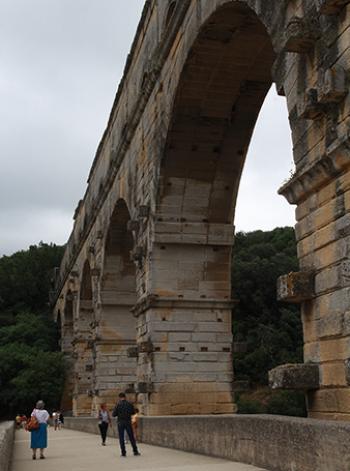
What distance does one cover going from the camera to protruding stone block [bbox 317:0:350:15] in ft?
19.4

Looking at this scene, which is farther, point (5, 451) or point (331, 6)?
point (5, 451)

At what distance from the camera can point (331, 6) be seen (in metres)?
5.98

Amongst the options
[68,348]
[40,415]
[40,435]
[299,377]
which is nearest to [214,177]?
[40,415]

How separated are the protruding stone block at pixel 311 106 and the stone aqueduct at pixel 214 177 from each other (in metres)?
0.02

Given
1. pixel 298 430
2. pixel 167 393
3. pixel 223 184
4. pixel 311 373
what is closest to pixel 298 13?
pixel 311 373

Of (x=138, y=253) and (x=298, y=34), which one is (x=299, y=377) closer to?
(x=298, y=34)

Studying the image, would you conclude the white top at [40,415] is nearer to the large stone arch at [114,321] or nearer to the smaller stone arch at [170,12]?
the smaller stone arch at [170,12]

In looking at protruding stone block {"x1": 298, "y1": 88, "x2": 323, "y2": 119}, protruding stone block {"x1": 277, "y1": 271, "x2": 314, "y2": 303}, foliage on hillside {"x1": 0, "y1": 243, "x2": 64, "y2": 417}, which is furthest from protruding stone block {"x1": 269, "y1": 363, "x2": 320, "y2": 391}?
foliage on hillside {"x1": 0, "y1": 243, "x2": 64, "y2": 417}

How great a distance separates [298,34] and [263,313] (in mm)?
36014

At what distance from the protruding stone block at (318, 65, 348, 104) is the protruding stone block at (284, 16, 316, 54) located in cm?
58

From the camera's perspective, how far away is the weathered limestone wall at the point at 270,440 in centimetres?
448

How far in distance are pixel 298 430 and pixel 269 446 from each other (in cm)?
90

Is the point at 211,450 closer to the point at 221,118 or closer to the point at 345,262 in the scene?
the point at 345,262

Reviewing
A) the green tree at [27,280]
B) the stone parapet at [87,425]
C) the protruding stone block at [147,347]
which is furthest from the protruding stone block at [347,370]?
the green tree at [27,280]
